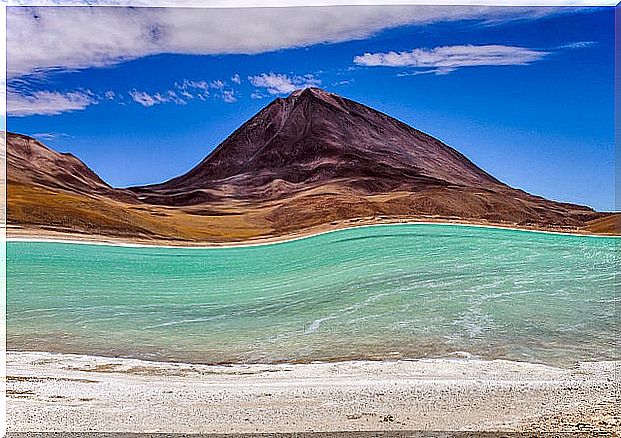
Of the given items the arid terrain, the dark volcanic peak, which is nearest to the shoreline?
the arid terrain

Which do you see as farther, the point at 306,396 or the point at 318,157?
the point at 318,157

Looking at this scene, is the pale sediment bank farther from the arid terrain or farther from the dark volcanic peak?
the dark volcanic peak

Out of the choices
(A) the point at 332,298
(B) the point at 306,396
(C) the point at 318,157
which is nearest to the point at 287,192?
(C) the point at 318,157

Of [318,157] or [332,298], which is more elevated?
[318,157]

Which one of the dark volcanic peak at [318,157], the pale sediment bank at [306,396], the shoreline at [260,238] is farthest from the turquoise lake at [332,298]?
the dark volcanic peak at [318,157]

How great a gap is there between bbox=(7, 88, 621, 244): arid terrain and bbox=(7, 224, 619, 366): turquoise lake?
120mm

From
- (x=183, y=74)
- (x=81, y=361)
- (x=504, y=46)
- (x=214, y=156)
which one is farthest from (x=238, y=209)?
(x=504, y=46)

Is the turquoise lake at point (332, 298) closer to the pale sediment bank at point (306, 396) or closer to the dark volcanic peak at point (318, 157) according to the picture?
the pale sediment bank at point (306, 396)

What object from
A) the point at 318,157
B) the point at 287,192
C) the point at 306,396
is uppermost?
the point at 318,157

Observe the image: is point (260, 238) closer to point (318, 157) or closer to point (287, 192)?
point (287, 192)

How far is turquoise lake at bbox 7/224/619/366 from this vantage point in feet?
19.7

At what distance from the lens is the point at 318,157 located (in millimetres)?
6578

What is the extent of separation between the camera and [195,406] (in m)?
5.29

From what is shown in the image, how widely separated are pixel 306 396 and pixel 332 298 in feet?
3.38
